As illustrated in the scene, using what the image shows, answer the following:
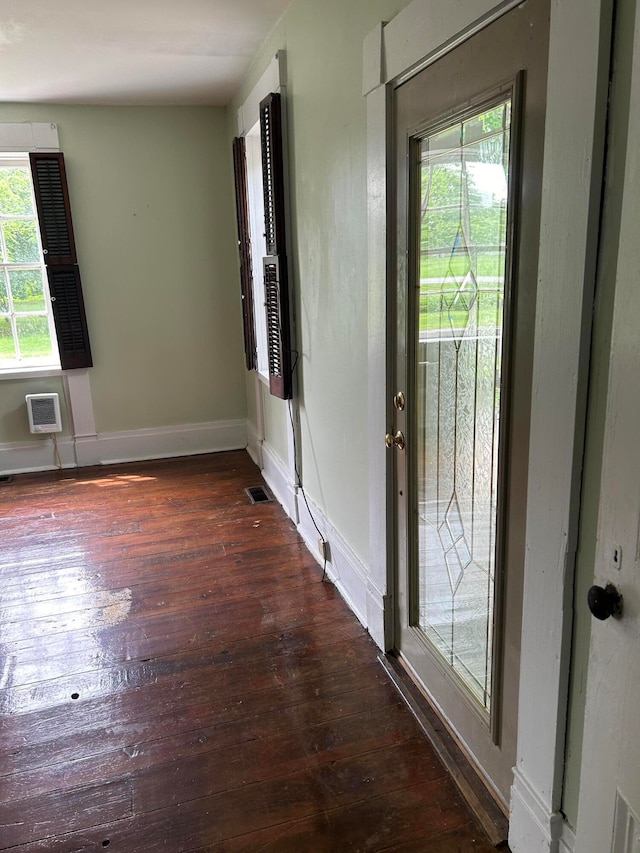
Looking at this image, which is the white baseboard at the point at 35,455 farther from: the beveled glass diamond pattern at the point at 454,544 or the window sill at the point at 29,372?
the beveled glass diamond pattern at the point at 454,544

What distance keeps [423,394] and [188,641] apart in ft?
4.68

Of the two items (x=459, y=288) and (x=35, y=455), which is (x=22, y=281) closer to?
(x=35, y=455)

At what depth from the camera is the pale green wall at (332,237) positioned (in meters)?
2.27

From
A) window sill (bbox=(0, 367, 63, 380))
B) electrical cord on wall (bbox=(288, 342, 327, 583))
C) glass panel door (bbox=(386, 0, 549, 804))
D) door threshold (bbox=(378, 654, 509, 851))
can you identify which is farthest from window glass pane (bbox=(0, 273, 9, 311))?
door threshold (bbox=(378, 654, 509, 851))

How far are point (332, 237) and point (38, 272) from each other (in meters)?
2.93

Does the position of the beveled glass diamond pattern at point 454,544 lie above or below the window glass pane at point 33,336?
below

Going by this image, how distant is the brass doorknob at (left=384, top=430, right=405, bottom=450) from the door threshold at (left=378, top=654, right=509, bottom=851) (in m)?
0.84

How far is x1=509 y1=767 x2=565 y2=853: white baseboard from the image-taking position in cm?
142

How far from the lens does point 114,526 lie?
369cm

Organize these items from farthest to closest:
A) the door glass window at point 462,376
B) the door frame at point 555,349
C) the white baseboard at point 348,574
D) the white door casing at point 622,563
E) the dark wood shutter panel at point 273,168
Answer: the dark wood shutter panel at point 273,168, the white baseboard at point 348,574, the door glass window at point 462,376, the door frame at point 555,349, the white door casing at point 622,563

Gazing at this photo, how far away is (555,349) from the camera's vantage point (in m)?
1.26

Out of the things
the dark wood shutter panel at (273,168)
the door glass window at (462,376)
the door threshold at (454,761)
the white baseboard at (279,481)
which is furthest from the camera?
the white baseboard at (279,481)

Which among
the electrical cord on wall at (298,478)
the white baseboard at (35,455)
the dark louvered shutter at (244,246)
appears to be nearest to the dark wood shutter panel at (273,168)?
the electrical cord on wall at (298,478)

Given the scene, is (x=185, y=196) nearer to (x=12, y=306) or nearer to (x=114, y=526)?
(x=12, y=306)
